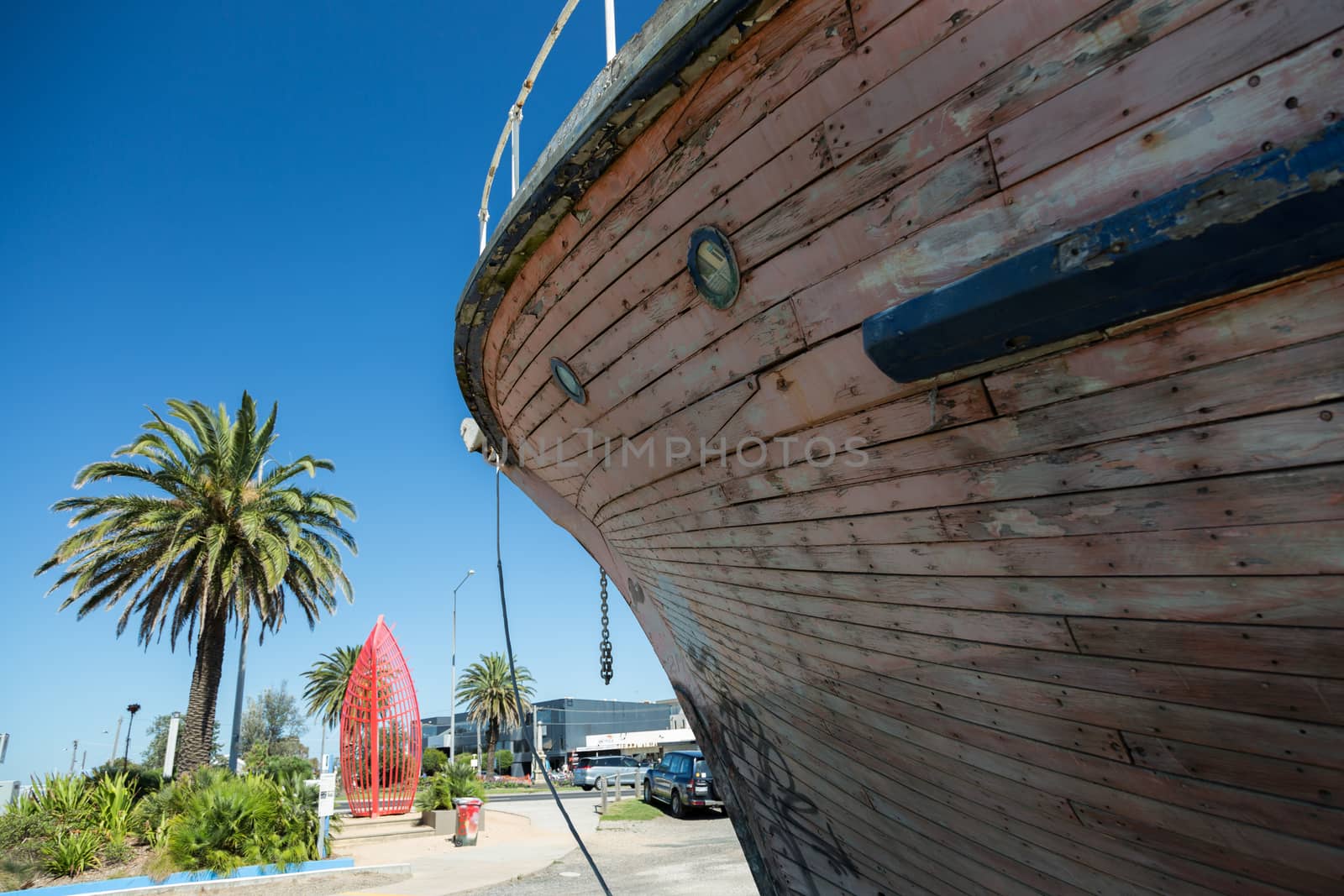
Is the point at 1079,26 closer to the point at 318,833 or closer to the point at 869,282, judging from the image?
the point at 869,282

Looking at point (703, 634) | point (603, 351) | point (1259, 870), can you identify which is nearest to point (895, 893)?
point (703, 634)

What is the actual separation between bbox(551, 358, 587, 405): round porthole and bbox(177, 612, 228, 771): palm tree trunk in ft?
48.2

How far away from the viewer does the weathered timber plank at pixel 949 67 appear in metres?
1.47

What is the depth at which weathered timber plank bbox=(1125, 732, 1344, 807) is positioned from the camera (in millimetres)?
1664

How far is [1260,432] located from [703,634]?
105 inches

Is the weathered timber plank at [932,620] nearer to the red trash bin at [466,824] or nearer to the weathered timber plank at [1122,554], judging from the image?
the weathered timber plank at [1122,554]

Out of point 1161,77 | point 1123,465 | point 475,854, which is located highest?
point 1161,77

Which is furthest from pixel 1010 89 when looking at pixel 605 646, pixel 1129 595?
pixel 605 646

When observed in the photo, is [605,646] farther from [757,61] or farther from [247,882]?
[247,882]

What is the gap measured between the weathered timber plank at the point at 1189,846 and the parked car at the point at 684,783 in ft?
42.4

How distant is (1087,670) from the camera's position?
6.22 ft

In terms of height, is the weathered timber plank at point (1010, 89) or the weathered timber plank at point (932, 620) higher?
the weathered timber plank at point (1010, 89)

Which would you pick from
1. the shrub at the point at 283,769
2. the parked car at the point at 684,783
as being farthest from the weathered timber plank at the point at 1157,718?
the parked car at the point at 684,783

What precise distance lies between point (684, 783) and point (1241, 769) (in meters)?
15.0
